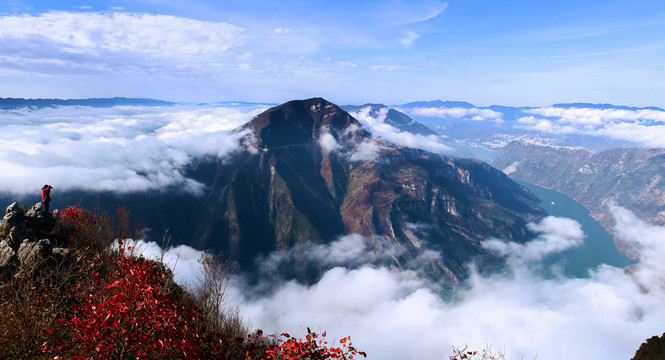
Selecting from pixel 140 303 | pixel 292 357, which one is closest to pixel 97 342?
pixel 140 303

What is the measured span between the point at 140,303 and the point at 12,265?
18926 millimetres

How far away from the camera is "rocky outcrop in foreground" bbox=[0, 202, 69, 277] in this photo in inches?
838

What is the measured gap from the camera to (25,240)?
2252cm

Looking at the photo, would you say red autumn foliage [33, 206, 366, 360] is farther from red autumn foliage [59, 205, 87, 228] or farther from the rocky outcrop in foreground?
red autumn foliage [59, 205, 87, 228]

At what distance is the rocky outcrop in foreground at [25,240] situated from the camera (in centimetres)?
2128

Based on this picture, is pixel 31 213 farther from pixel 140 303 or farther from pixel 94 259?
pixel 140 303

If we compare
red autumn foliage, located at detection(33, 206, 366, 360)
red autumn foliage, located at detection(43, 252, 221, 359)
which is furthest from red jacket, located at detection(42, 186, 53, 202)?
red autumn foliage, located at detection(43, 252, 221, 359)

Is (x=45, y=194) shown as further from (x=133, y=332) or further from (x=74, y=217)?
(x=133, y=332)

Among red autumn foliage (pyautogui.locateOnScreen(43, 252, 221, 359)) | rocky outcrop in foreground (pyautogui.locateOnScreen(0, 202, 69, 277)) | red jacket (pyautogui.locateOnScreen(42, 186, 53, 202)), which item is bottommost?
rocky outcrop in foreground (pyautogui.locateOnScreen(0, 202, 69, 277))

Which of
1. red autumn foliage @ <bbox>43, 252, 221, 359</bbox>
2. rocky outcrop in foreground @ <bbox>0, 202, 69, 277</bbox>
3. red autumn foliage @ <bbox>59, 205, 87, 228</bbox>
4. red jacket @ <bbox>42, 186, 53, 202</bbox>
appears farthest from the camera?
red autumn foliage @ <bbox>59, 205, 87, 228</bbox>

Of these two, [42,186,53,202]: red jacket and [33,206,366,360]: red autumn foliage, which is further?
[42,186,53,202]: red jacket

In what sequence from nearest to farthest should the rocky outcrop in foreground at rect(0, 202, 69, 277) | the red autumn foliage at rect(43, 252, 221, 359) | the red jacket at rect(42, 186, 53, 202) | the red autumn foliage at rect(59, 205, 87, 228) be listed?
1. the red autumn foliage at rect(43, 252, 221, 359)
2. the rocky outcrop in foreground at rect(0, 202, 69, 277)
3. the red jacket at rect(42, 186, 53, 202)
4. the red autumn foliage at rect(59, 205, 87, 228)

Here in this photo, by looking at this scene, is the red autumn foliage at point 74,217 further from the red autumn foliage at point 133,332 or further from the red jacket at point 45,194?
the red autumn foliage at point 133,332

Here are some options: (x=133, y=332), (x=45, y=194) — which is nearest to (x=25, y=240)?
(x=45, y=194)
